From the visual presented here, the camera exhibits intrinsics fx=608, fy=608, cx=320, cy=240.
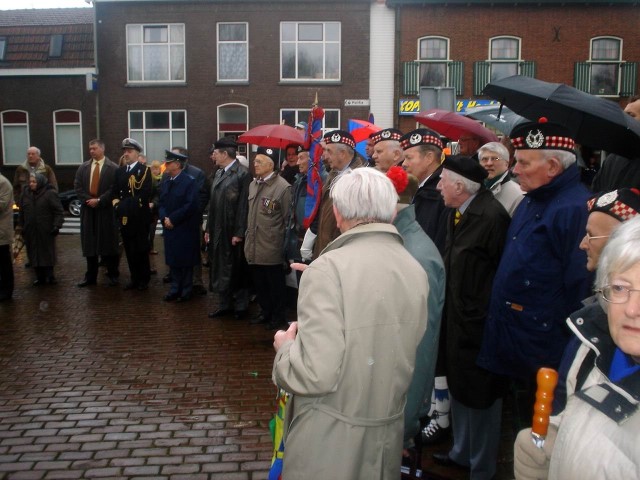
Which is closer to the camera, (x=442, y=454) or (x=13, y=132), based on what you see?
(x=442, y=454)

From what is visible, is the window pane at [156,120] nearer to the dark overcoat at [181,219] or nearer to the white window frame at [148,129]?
the white window frame at [148,129]

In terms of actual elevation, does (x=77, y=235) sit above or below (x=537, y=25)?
below

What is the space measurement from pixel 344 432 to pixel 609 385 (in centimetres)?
107

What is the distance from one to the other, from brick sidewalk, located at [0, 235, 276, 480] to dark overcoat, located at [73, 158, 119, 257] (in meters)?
1.18

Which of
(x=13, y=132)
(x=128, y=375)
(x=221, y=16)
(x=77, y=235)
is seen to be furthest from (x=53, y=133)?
(x=128, y=375)

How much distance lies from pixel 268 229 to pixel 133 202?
309 cm

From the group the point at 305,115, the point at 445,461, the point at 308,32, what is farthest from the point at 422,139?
the point at 308,32

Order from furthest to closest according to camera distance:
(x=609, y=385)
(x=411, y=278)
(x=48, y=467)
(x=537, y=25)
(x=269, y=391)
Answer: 1. (x=537, y=25)
2. (x=269, y=391)
3. (x=48, y=467)
4. (x=411, y=278)
5. (x=609, y=385)

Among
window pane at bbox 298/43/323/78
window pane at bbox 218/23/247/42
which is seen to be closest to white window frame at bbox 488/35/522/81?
window pane at bbox 298/43/323/78

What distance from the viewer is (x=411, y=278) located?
257 cm

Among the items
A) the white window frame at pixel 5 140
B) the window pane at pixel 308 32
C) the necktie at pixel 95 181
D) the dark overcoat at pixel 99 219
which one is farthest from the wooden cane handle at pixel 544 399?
the white window frame at pixel 5 140

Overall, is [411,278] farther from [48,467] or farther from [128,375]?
[128,375]

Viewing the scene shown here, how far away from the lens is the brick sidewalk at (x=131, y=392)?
4.05m

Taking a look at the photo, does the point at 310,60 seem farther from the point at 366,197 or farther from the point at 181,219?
the point at 366,197
